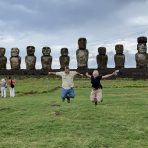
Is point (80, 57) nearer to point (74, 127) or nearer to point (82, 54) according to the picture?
point (82, 54)

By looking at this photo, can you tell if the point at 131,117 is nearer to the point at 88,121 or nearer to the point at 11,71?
the point at 88,121

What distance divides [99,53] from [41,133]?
3673 centimetres

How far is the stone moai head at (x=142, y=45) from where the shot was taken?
4859cm

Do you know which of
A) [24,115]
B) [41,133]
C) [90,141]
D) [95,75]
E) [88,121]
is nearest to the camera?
[90,141]

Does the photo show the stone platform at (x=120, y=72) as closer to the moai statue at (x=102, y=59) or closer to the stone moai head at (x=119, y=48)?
the moai statue at (x=102, y=59)

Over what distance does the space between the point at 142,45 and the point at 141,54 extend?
3.23 ft

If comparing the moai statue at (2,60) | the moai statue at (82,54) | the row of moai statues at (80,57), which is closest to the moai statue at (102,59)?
the row of moai statues at (80,57)

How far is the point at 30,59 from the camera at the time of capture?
49.8 m

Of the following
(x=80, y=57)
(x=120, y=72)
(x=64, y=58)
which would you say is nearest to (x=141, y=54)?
(x=120, y=72)

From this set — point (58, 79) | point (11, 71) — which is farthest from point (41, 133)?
point (11, 71)

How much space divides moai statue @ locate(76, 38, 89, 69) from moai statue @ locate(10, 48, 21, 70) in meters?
5.89

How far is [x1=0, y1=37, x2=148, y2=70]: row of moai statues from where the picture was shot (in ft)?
158

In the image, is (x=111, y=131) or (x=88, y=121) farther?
(x=88, y=121)

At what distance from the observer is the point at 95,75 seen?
18.5 meters
